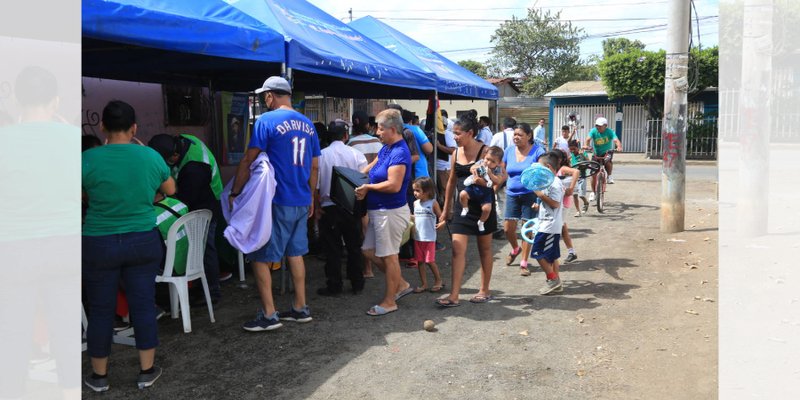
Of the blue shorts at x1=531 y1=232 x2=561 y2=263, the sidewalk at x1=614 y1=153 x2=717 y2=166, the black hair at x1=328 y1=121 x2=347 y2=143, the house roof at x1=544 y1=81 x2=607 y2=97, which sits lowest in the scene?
the blue shorts at x1=531 y1=232 x2=561 y2=263

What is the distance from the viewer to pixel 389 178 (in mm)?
5250

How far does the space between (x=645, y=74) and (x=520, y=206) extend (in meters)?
23.7

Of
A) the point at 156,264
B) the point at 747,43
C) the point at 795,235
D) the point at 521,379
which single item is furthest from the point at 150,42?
the point at 795,235

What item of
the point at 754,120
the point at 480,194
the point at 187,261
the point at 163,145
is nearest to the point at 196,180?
the point at 163,145

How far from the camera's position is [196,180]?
18.1ft

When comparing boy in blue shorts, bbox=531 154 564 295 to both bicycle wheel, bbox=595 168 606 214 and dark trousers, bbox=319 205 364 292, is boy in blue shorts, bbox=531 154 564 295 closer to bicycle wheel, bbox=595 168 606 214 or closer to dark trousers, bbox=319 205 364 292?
dark trousers, bbox=319 205 364 292

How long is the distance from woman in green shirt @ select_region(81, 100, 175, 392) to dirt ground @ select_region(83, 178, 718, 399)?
17.7 inches

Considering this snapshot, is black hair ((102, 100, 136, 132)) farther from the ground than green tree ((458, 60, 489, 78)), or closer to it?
closer to it

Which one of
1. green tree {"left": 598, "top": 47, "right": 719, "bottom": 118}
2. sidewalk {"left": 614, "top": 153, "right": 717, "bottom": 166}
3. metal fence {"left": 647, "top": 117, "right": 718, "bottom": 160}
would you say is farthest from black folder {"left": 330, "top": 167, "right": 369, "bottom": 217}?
green tree {"left": 598, "top": 47, "right": 719, "bottom": 118}

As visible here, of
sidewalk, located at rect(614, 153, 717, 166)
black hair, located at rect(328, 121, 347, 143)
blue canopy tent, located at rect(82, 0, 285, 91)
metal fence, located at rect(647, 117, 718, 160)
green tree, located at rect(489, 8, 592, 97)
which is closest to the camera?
blue canopy tent, located at rect(82, 0, 285, 91)

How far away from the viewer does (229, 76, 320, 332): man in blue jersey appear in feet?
16.0

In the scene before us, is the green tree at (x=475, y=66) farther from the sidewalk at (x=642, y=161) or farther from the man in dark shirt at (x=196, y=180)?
the man in dark shirt at (x=196, y=180)
